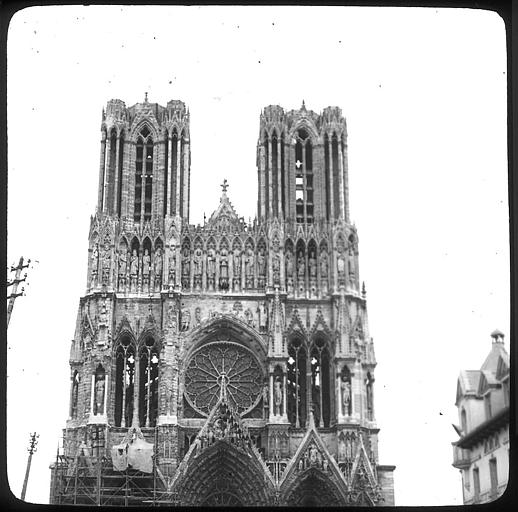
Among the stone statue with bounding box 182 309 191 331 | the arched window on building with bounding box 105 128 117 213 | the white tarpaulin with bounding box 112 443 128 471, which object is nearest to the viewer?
the white tarpaulin with bounding box 112 443 128 471

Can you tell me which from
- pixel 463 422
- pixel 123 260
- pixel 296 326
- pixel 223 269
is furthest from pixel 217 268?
pixel 463 422

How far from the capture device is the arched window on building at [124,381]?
28.7 m

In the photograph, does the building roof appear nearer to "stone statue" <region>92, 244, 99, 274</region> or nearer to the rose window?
the rose window

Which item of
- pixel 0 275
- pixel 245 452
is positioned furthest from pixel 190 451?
pixel 0 275

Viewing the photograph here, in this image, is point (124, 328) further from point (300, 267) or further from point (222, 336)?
point (300, 267)

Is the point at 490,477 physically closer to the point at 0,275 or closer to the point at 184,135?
the point at 0,275

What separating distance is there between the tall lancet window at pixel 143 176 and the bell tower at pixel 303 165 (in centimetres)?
303

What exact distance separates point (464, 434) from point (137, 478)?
1532 cm

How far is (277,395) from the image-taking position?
1132 inches

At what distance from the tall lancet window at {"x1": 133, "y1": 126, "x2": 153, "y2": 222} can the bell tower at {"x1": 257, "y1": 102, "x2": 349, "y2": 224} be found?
9.94 ft

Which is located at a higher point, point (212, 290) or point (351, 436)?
point (212, 290)

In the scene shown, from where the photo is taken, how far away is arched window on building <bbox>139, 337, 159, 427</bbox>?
28.7m

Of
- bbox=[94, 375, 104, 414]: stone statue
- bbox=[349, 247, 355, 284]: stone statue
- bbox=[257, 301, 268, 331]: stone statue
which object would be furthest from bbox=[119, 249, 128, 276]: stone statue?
bbox=[349, 247, 355, 284]: stone statue

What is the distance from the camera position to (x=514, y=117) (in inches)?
353
